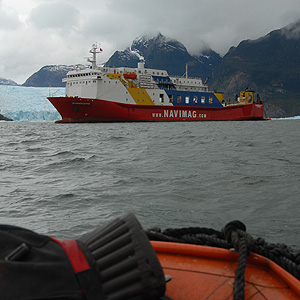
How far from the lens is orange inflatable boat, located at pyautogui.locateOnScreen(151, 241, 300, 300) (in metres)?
1.40

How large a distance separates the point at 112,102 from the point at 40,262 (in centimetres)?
2670

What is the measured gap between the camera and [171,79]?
33875mm

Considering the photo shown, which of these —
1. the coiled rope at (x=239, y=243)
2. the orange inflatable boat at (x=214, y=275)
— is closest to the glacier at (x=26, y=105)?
the coiled rope at (x=239, y=243)

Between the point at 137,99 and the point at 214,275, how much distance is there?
28.0m

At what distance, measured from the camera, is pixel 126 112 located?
2827 cm

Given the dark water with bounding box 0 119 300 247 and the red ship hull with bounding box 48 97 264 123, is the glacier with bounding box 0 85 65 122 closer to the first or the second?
the red ship hull with bounding box 48 97 264 123

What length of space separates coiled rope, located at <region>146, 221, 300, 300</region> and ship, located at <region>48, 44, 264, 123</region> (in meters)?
25.5

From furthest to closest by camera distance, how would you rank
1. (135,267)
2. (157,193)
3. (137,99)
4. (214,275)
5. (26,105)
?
(26,105)
(137,99)
(157,193)
(214,275)
(135,267)

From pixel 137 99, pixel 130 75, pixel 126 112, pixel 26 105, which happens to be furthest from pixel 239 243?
pixel 26 105

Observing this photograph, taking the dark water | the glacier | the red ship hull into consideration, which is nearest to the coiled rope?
the dark water

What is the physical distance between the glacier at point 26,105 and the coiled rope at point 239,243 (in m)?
43.2

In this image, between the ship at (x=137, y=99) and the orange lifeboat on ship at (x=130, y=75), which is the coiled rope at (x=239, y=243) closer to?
the ship at (x=137, y=99)

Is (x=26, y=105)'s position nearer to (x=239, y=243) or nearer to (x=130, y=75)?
(x=130, y=75)

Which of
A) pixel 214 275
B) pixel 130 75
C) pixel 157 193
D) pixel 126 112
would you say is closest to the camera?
pixel 214 275
